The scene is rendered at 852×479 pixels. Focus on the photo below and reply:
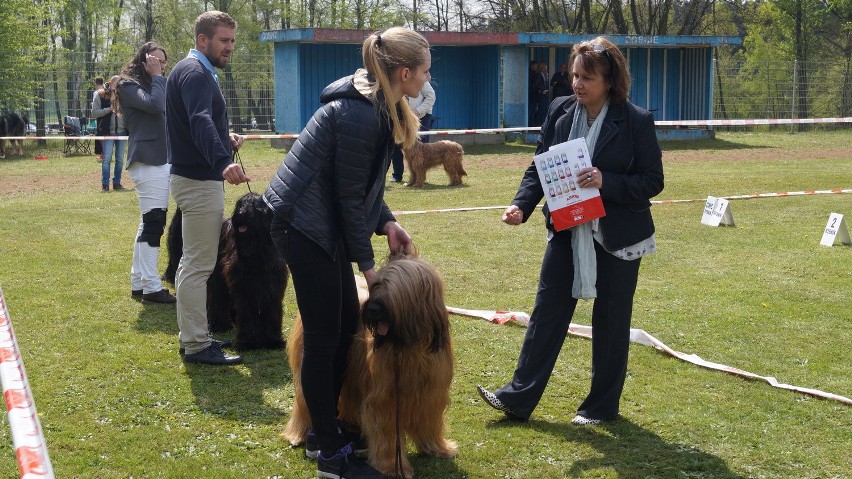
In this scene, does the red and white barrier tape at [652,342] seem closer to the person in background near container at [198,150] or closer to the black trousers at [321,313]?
the person in background near container at [198,150]

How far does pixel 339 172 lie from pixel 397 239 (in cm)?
49

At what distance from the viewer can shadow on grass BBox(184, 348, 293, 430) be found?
14.8 ft

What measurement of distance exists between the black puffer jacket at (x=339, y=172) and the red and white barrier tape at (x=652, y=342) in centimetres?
251

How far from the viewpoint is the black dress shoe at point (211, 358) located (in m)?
5.27

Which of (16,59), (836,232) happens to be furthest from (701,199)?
(16,59)

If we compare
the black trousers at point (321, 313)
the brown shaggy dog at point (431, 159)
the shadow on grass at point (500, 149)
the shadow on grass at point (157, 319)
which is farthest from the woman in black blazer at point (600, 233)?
the shadow on grass at point (500, 149)

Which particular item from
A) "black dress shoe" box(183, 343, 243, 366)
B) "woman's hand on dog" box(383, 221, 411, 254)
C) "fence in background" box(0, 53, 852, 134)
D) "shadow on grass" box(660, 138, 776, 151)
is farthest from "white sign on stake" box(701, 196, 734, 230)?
"fence in background" box(0, 53, 852, 134)

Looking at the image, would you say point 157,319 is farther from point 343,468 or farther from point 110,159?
point 110,159

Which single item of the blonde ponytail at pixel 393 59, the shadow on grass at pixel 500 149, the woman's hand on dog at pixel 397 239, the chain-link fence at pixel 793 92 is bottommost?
the shadow on grass at pixel 500 149

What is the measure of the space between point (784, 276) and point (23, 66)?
809 inches

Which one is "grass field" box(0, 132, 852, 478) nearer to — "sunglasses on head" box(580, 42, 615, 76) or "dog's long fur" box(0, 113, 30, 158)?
"sunglasses on head" box(580, 42, 615, 76)

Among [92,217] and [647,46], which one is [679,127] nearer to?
[647,46]

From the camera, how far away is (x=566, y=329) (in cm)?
433

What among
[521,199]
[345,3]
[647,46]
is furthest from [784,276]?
[345,3]
